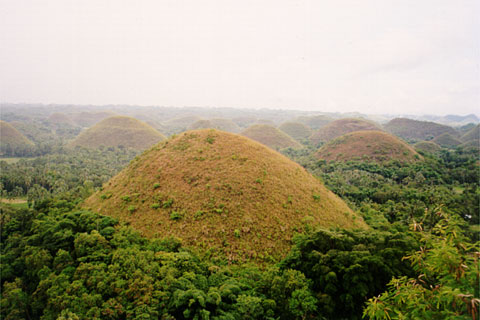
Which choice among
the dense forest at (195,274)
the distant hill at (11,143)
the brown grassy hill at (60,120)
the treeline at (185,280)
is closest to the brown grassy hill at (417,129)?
the dense forest at (195,274)

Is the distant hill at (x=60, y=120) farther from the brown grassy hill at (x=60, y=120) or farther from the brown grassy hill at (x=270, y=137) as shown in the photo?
the brown grassy hill at (x=270, y=137)

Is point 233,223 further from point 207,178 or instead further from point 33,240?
point 33,240

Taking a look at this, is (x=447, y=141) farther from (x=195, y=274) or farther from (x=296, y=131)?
(x=195, y=274)

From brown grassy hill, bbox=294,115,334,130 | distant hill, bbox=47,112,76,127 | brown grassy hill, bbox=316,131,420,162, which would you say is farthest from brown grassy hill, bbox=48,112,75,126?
brown grassy hill, bbox=294,115,334,130

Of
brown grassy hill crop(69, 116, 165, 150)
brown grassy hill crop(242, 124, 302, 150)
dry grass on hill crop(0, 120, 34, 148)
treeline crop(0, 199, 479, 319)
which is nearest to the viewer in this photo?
treeline crop(0, 199, 479, 319)

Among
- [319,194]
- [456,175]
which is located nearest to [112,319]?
[319,194]

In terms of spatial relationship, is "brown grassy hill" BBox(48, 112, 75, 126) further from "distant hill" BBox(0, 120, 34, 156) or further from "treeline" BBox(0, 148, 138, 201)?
"treeline" BBox(0, 148, 138, 201)

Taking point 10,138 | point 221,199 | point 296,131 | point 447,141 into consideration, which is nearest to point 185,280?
point 221,199
